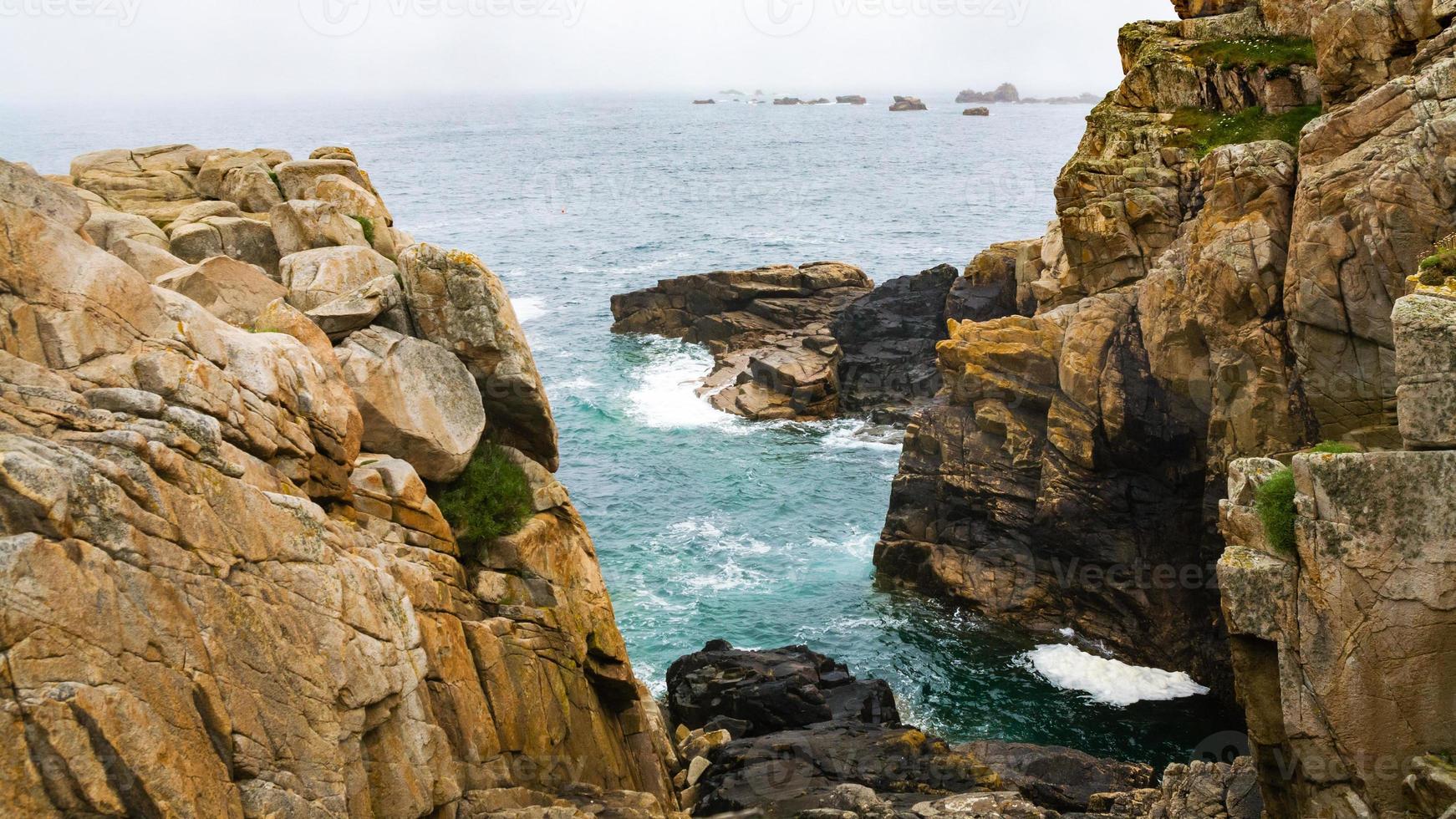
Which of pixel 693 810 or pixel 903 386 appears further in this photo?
pixel 903 386

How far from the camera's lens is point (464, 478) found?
23.6 m

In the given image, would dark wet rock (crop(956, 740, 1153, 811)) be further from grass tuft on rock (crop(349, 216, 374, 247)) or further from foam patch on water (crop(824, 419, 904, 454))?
foam patch on water (crop(824, 419, 904, 454))

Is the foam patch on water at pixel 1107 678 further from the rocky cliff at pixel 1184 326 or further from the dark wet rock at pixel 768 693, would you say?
the dark wet rock at pixel 768 693

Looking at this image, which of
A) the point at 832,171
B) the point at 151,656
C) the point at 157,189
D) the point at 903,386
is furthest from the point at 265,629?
the point at 832,171

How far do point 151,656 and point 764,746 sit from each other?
2011 cm

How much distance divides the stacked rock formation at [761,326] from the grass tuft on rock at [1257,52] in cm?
3040

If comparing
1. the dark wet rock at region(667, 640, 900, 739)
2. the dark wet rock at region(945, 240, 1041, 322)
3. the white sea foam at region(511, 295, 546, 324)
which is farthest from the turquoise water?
the dark wet rock at region(945, 240, 1041, 322)

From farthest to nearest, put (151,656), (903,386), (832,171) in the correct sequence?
(832,171)
(903,386)
(151,656)

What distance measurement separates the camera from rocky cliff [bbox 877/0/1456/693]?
29188mm

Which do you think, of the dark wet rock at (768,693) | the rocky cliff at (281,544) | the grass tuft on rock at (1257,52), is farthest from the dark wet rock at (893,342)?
the rocky cliff at (281,544)

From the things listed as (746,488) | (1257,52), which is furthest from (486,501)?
(746,488)

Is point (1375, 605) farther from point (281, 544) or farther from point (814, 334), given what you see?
point (814, 334)

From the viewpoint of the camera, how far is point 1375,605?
68.5ft

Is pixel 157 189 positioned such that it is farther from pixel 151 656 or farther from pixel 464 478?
pixel 151 656
